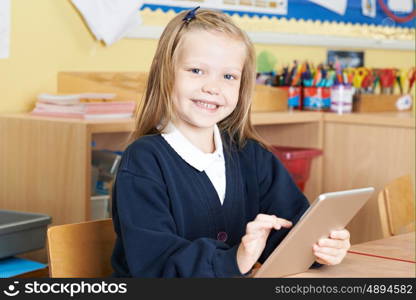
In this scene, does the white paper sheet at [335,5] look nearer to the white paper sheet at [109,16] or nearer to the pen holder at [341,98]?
the pen holder at [341,98]

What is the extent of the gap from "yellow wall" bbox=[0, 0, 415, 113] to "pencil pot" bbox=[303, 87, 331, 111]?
0.63 meters

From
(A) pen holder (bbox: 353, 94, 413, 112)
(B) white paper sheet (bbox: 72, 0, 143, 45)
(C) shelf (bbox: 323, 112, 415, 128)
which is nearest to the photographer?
(B) white paper sheet (bbox: 72, 0, 143, 45)

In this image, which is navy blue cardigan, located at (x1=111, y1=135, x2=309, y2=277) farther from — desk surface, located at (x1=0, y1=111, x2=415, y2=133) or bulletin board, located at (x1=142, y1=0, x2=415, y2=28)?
bulletin board, located at (x1=142, y1=0, x2=415, y2=28)

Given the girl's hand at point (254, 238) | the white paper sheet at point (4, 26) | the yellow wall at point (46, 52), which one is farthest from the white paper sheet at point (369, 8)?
the girl's hand at point (254, 238)

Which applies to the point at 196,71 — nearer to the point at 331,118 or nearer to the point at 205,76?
the point at 205,76

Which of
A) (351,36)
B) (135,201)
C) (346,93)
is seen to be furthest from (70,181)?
(351,36)

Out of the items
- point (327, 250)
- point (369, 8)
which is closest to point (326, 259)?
point (327, 250)

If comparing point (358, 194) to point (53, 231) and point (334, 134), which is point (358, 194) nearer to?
point (53, 231)

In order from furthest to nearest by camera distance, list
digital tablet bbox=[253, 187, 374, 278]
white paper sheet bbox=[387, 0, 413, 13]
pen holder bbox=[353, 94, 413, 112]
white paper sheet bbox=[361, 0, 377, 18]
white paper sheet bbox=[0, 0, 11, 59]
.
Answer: white paper sheet bbox=[387, 0, 413, 13], white paper sheet bbox=[361, 0, 377, 18], pen holder bbox=[353, 94, 413, 112], white paper sheet bbox=[0, 0, 11, 59], digital tablet bbox=[253, 187, 374, 278]

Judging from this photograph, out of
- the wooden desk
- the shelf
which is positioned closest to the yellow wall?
the shelf

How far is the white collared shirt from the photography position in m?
1.35

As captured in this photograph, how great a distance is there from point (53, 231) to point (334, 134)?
60.9 inches

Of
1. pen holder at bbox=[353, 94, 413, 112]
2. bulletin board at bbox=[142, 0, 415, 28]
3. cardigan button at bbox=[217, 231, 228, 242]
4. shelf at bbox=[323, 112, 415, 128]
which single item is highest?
bulletin board at bbox=[142, 0, 415, 28]

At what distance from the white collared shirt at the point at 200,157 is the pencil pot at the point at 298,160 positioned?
1.09m
